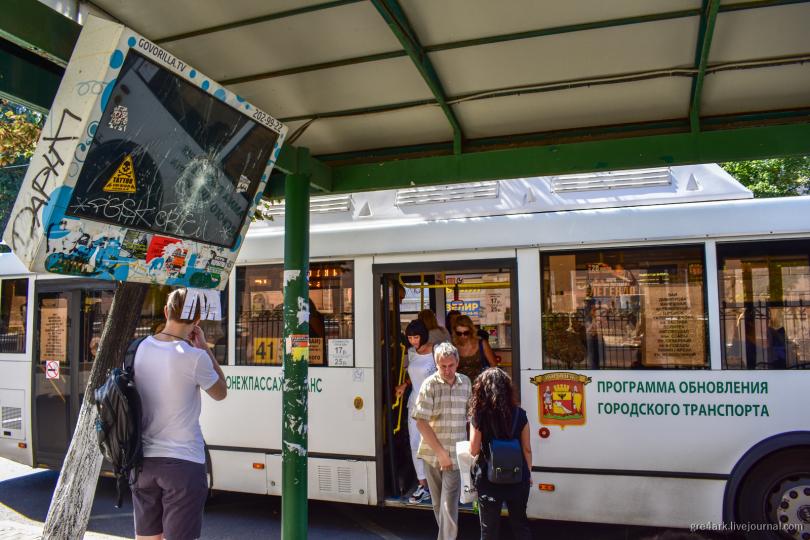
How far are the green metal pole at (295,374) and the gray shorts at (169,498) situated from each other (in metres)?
1.34

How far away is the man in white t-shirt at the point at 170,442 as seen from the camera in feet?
10.3

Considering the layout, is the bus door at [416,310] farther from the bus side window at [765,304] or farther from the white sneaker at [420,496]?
the bus side window at [765,304]

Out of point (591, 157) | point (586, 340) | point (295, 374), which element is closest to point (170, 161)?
point (295, 374)

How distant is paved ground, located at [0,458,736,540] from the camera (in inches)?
221

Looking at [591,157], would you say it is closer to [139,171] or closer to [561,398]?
[561,398]

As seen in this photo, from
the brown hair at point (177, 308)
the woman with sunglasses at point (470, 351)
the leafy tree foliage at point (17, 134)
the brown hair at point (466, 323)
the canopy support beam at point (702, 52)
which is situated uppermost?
the leafy tree foliage at point (17, 134)

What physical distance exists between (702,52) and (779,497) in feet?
11.2

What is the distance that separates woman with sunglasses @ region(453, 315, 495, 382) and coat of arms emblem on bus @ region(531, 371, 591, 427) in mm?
925

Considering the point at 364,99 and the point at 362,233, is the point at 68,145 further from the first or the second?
the point at 362,233

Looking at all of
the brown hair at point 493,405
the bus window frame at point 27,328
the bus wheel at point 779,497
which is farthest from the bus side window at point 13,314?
the bus wheel at point 779,497

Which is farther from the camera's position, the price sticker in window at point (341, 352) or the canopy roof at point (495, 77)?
the price sticker in window at point (341, 352)

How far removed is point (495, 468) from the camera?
3682mm

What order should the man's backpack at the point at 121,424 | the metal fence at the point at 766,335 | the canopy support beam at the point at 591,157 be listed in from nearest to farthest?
the man's backpack at the point at 121,424
the canopy support beam at the point at 591,157
the metal fence at the point at 766,335

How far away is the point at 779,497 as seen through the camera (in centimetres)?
471
